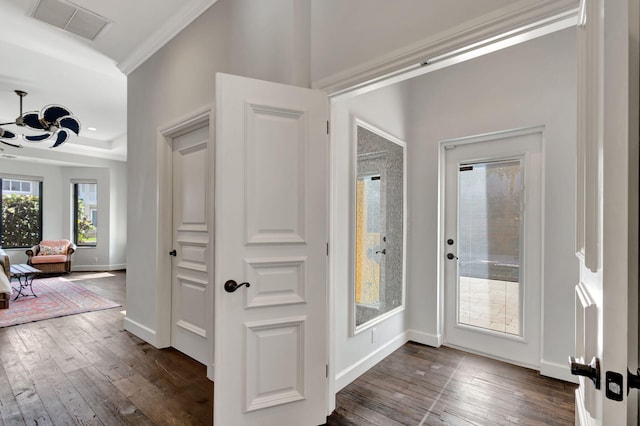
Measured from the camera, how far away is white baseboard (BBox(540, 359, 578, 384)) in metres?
2.48

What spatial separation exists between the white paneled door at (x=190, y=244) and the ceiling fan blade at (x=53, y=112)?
167cm

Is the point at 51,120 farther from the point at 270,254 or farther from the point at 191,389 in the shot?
the point at 270,254

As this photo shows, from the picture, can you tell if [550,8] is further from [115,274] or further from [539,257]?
[115,274]

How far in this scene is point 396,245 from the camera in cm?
315

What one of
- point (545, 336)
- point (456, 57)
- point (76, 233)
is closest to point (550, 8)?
point (456, 57)

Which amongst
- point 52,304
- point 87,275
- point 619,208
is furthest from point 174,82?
point 87,275

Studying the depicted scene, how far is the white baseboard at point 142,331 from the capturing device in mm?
3121

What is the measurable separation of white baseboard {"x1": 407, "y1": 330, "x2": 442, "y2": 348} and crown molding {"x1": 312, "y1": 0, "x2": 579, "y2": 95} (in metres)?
2.59

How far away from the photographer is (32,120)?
12.3 feet

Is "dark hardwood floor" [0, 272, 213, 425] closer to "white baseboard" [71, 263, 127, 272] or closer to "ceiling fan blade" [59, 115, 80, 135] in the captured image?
"ceiling fan blade" [59, 115, 80, 135]

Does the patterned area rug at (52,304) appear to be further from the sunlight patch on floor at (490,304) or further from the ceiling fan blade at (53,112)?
the sunlight patch on floor at (490,304)

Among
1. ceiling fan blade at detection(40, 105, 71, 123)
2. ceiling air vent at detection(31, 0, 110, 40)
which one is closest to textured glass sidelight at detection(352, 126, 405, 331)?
ceiling air vent at detection(31, 0, 110, 40)

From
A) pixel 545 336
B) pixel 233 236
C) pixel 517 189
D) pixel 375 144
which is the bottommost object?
pixel 545 336

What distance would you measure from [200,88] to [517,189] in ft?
9.69
